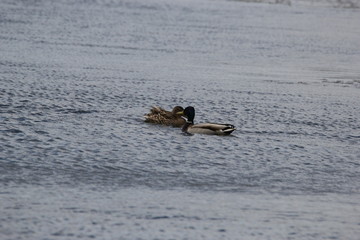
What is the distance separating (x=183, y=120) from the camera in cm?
2056

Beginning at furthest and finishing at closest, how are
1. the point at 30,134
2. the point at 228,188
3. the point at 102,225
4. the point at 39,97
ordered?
the point at 39,97 < the point at 30,134 < the point at 228,188 < the point at 102,225

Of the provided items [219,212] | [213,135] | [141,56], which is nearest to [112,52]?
[141,56]

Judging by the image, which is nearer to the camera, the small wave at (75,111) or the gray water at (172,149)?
the gray water at (172,149)

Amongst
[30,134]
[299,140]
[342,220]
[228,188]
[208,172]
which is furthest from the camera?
[299,140]

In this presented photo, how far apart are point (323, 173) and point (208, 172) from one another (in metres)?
2.10

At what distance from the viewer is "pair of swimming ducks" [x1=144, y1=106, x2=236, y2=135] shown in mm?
19500

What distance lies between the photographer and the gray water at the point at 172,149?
→ 12570mm

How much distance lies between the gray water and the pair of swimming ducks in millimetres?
212

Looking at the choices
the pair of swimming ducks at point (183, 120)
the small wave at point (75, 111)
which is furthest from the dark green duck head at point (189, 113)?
the small wave at point (75, 111)

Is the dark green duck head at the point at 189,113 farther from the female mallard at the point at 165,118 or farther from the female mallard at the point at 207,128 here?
the female mallard at the point at 165,118

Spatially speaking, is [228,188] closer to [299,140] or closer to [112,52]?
[299,140]

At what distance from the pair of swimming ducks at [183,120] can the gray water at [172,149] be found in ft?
0.70

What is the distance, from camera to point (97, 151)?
55.3 feet

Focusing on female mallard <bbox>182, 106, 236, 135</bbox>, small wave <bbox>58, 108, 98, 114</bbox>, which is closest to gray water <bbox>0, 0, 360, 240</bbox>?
small wave <bbox>58, 108, 98, 114</bbox>
